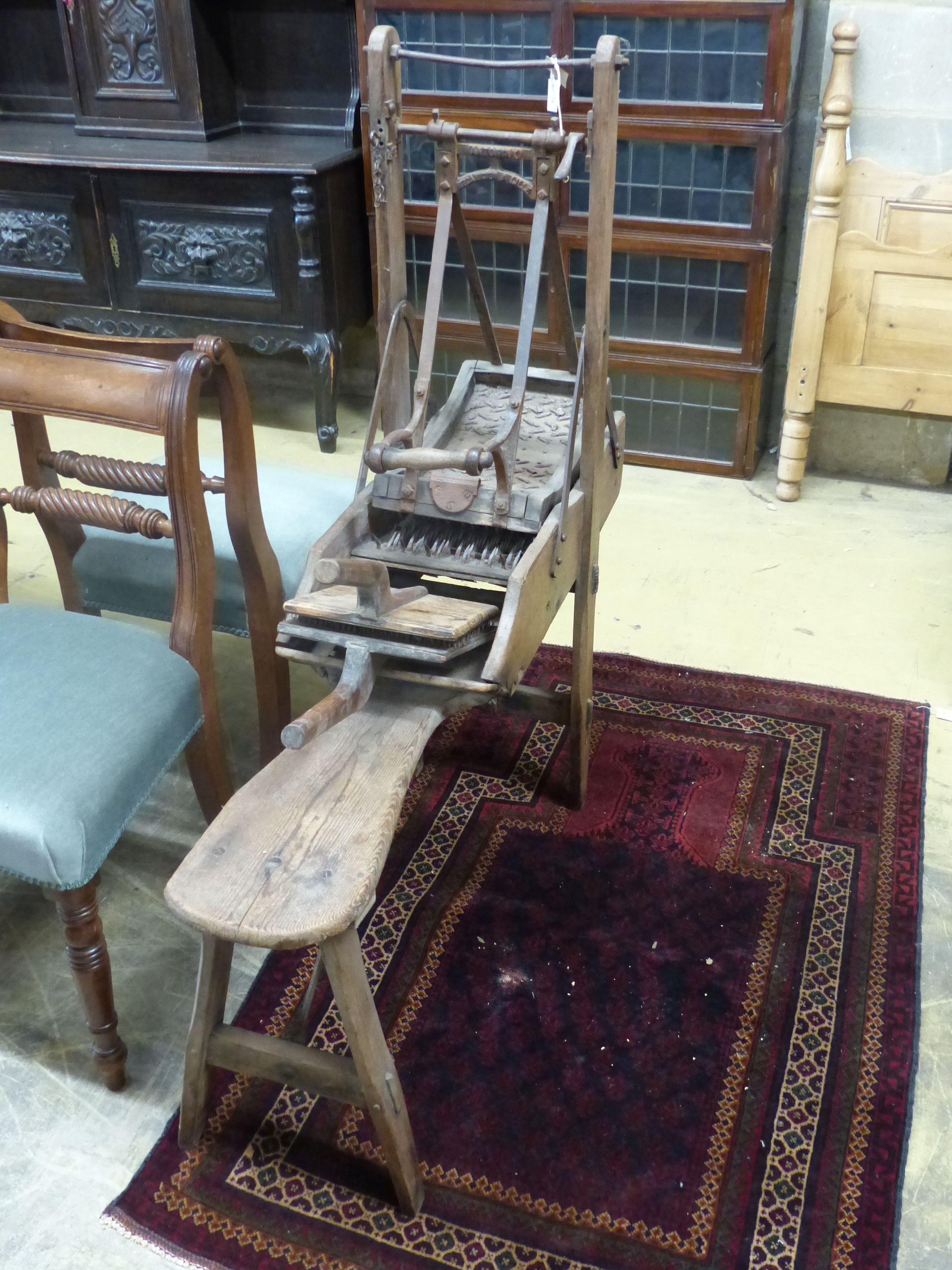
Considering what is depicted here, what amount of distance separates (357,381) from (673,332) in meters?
1.27

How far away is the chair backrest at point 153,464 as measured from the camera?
1704 millimetres

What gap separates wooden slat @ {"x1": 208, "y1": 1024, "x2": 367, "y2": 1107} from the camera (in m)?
1.47

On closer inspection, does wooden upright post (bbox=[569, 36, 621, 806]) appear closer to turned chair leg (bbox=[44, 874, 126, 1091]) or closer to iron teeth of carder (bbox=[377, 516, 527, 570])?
iron teeth of carder (bbox=[377, 516, 527, 570])

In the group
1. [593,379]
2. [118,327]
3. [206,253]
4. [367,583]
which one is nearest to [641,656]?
[593,379]

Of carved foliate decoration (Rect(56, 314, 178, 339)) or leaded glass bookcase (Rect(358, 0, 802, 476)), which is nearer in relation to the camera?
leaded glass bookcase (Rect(358, 0, 802, 476))

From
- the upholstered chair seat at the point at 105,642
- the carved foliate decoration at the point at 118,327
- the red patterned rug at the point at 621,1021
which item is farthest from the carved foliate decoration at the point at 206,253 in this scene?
the red patterned rug at the point at 621,1021

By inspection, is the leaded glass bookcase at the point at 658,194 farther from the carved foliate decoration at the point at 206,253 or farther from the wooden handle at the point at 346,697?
the wooden handle at the point at 346,697

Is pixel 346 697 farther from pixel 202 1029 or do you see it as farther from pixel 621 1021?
pixel 621 1021

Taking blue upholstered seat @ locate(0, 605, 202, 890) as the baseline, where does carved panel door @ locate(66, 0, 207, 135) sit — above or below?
above

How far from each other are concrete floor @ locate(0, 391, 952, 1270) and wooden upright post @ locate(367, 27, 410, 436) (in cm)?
79

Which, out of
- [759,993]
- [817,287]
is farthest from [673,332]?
[759,993]

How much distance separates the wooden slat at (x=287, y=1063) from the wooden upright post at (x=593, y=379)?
2.68 ft

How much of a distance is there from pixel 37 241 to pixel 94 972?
2.88 meters

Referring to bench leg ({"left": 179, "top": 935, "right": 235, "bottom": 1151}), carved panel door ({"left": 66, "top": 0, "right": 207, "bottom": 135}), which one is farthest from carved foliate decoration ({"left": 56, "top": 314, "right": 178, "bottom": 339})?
bench leg ({"left": 179, "top": 935, "right": 235, "bottom": 1151})
